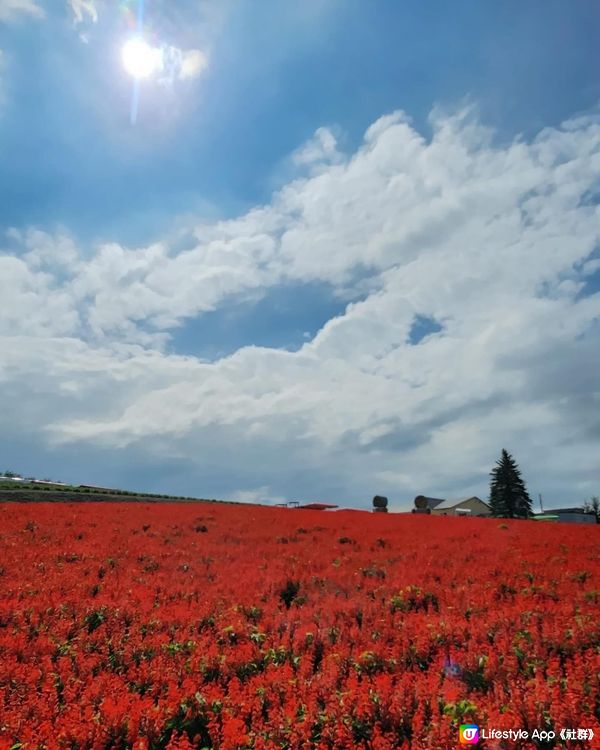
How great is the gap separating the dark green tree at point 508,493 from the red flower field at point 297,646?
49.9 metres

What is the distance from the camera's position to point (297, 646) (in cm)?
716

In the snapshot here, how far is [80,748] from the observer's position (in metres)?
4.98

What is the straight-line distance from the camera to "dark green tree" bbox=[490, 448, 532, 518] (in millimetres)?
58250

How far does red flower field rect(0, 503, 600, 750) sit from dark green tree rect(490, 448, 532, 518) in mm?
49896

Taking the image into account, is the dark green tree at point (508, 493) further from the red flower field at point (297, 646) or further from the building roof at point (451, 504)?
the red flower field at point (297, 646)

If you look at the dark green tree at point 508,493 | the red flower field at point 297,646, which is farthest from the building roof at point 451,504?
the red flower field at point 297,646

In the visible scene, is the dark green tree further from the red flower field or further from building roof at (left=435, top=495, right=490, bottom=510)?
the red flower field

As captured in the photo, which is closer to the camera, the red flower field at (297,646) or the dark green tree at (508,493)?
the red flower field at (297,646)

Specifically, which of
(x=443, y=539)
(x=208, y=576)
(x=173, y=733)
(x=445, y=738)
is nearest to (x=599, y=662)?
(x=445, y=738)

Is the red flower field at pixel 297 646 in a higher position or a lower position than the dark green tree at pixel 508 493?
lower

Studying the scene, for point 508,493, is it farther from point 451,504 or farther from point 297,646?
point 297,646

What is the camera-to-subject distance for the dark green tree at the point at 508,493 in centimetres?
5825

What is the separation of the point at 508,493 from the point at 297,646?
5822cm

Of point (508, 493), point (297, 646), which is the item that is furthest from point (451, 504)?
point (297, 646)
